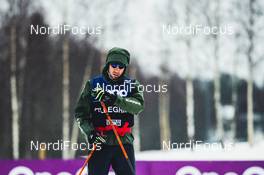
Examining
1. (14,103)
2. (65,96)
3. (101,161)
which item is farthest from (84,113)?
(14,103)

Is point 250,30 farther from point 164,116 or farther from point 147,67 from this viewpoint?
point 164,116

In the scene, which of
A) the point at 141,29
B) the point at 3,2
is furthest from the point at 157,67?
the point at 3,2

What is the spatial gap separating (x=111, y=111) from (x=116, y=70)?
0.97ft

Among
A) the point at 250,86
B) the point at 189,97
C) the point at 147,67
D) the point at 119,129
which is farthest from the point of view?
the point at 189,97

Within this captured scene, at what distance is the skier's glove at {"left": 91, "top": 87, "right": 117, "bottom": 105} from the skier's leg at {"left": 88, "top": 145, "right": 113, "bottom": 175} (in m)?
0.29

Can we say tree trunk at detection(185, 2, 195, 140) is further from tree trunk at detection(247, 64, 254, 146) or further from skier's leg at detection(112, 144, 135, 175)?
skier's leg at detection(112, 144, 135, 175)

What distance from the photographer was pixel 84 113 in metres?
3.26

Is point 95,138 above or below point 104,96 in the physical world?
below

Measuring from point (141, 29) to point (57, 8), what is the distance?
105cm

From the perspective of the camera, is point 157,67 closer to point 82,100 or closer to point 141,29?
point 141,29

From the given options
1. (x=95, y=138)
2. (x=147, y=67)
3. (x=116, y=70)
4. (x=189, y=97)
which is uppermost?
(x=147, y=67)

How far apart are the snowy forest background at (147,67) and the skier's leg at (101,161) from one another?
2444 millimetres

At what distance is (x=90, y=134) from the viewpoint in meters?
3.24

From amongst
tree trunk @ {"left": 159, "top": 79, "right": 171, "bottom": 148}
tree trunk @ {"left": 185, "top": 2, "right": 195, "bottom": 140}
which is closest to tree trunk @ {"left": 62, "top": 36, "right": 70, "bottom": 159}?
tree trunk @ {"left": 159, "top": 79, "right": 171, "bottom": 148}
